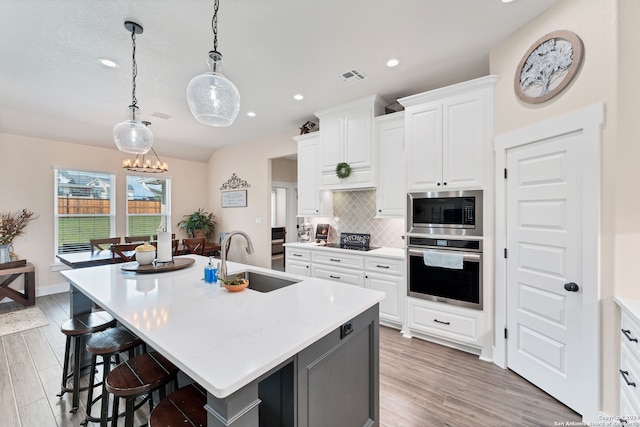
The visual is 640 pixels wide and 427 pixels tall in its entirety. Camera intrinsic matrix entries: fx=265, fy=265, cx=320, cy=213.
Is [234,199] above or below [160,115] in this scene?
below

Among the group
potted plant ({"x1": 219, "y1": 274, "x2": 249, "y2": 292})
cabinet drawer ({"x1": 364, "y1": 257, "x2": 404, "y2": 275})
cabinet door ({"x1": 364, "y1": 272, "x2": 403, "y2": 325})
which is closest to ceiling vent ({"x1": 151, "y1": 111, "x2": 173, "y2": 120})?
potted plant ({"x1": 219, "y1": 274, "x2": 249, "y2": 292})

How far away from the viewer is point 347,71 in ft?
9.54

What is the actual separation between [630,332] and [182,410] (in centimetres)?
236

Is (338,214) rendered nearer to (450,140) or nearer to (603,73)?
(450,140)

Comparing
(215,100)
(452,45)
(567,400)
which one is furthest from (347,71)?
(567,400)

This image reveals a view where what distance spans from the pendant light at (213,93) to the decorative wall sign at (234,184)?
13.1 feet

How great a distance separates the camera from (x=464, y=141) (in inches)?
104

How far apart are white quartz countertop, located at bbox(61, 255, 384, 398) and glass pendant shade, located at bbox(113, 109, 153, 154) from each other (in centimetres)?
118

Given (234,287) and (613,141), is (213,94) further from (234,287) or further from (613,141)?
(613,141)

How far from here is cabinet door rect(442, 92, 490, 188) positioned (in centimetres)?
256

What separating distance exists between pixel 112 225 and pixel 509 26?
692 centimetres

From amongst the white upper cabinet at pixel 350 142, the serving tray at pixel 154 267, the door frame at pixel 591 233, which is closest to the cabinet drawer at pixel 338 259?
the white upper cabinet at pixel 350 142

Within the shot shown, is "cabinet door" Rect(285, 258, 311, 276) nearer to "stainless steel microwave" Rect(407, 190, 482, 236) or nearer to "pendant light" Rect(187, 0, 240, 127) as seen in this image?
"stainless steel microwave" Rect(407, 190, 482, 236)

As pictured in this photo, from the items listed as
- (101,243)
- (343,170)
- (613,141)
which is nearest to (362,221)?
(343,170)
